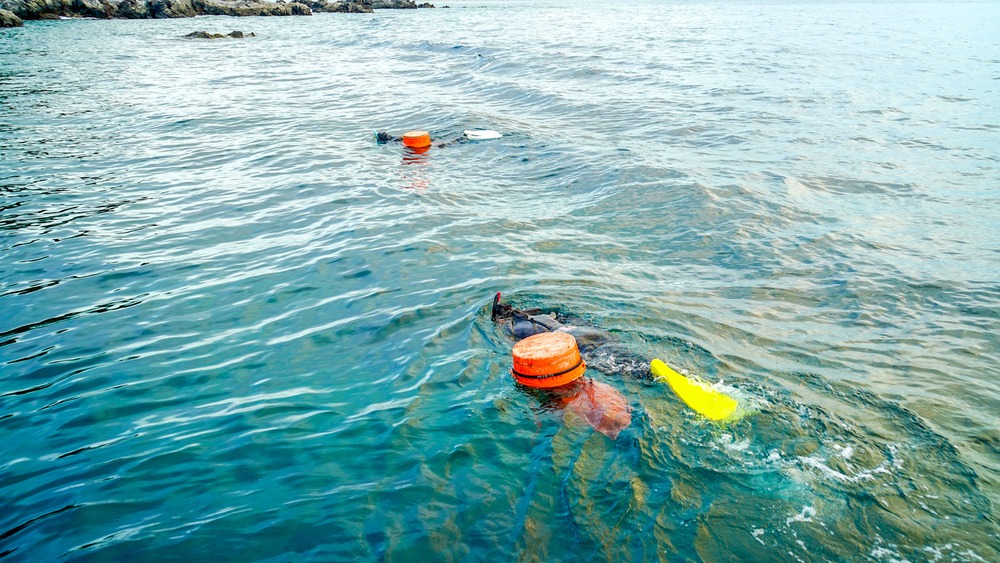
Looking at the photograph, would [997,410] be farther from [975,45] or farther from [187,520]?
[975,45]

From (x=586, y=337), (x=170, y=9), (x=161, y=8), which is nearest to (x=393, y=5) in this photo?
(x=170, y=9)

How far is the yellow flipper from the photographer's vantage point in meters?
4.58

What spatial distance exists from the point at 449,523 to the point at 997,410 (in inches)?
175

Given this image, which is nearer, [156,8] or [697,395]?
[697,395]

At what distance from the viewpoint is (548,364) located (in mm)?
4801

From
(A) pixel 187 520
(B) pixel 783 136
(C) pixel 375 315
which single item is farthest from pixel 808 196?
(A) pixel 187 520

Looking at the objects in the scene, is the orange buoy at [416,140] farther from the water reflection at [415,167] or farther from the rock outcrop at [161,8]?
the rock outcrop at [161,8]

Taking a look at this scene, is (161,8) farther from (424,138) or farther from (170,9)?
(424,138)

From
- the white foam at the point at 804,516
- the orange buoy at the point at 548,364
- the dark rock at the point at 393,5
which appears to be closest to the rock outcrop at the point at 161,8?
the dark rock at the point at 393,5

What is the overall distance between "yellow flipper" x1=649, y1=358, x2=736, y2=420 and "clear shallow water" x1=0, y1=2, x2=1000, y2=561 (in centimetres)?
14

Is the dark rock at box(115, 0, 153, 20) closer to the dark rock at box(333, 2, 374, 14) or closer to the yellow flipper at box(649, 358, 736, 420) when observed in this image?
the dark rock at box(333, 2, 374, 14)

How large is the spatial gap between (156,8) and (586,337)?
5970 cm

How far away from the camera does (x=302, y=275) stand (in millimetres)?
7520

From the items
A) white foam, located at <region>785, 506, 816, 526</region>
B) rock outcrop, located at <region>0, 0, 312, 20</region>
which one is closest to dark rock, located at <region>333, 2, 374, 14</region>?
rock outcrop, located at <region>0, 0, 312, 20</region>
